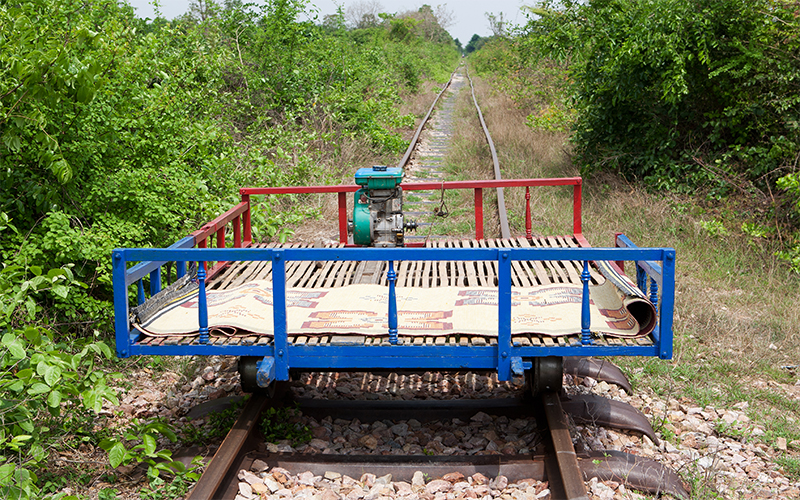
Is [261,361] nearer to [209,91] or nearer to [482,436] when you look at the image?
[482,436]

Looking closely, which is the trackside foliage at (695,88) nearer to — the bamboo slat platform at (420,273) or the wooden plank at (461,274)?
the bamboo slat platform at (420,273)

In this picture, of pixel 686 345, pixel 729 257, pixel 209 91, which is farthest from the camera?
pixel 209 91

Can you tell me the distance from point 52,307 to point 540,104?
17903 mm

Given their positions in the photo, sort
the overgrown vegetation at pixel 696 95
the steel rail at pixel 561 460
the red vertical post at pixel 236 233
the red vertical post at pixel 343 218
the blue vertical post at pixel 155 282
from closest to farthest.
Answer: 1. the steel rail at pixel 561 460
2. the blue vertical post at pixel 155 282
3. the red vertical post at pixel 236 233
4. the red vertical post at pixel 343 218
5. the overgrown vegetation at pixel 696 95

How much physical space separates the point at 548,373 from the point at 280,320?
163 centimetres

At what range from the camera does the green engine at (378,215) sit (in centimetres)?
600

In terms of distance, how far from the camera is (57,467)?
420cm

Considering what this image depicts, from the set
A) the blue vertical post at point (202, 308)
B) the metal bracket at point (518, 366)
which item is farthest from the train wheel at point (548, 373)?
the blue vertical post at point (202, 308)

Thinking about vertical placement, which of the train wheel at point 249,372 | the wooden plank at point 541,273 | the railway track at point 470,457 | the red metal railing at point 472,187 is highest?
the red metal railing at point 472,187

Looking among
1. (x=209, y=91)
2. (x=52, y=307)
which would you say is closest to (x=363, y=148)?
(x=209, y=91)

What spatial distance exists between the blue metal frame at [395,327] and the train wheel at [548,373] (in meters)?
0.17

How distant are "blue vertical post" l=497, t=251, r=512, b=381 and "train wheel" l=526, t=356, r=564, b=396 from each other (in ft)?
1.00

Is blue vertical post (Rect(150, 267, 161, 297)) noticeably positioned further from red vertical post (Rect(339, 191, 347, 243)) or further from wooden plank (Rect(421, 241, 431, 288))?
red vertical post (Rect(339, 191, 347, 243))

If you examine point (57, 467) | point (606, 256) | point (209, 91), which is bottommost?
point (57, 467)
